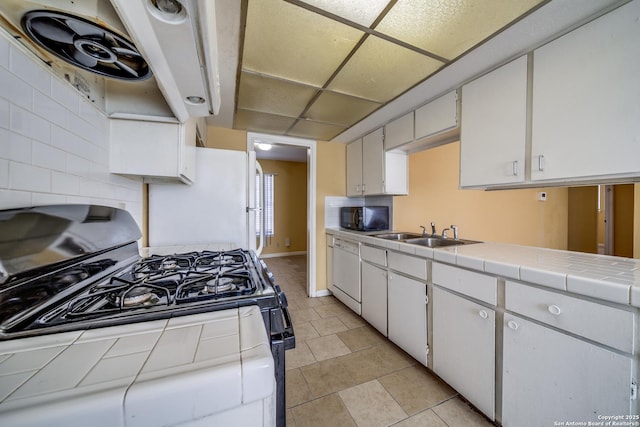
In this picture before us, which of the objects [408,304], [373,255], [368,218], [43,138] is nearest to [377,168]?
[368,218]

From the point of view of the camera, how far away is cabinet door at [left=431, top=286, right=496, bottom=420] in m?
1.19

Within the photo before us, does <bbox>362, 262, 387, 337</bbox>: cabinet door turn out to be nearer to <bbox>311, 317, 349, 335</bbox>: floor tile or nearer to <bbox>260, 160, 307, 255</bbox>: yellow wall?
<bbox>311, 317, 349, 335</bbox>: floor tile

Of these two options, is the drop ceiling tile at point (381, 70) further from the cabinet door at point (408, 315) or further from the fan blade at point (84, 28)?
the cabinet door at point (408, 315)

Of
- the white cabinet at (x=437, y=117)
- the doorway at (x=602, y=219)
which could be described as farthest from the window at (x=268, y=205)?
the doorway at (x=602, y=219)

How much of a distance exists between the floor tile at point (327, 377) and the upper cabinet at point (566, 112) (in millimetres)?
1598

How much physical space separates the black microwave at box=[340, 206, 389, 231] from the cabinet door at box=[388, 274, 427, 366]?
81 centimetres

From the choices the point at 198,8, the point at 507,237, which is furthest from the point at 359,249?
the point at 507,237

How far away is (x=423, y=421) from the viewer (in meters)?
1.24

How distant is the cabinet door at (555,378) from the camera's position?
0.82 m

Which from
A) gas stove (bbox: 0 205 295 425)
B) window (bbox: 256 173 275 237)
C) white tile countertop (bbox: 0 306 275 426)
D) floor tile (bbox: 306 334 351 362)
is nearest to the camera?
white tile countertop (bbox: 0 306 275 426)

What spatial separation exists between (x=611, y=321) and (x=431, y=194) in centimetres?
221

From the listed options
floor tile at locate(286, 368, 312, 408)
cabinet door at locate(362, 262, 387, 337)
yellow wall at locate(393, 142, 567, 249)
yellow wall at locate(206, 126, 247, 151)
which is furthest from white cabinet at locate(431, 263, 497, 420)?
yellow wall at locate(206, 126, 247, 151)

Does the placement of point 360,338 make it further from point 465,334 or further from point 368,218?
point 368,218

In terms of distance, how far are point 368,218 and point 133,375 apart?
93.8 inches
